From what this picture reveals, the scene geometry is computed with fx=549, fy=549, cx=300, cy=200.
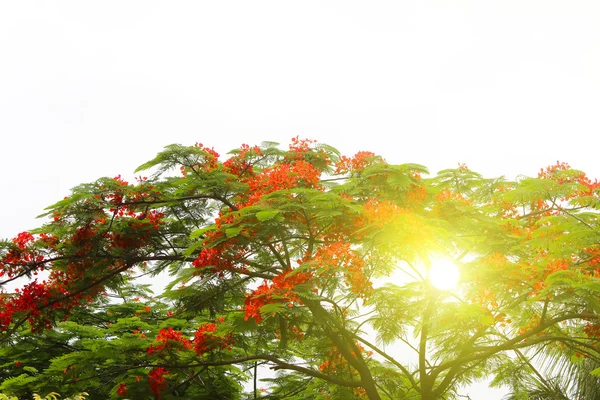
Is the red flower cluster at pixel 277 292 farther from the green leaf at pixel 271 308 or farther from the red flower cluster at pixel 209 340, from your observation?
the red flower cluster at pixel 209 340

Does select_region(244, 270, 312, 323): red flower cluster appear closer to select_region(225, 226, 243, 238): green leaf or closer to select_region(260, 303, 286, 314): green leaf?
select_region(260, 303, 286, 314): green leaf

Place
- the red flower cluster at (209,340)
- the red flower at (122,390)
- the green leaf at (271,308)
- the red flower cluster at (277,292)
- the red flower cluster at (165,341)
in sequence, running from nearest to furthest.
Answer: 1. the green leaf at (271,308)
2. the red flower cluster at (277,292)
3. the red flower cluster at (209,340)
4. the red flower cluster at (165,341)
5. the red flower at (122,390)

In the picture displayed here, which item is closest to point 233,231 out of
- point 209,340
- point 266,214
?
point 266,214

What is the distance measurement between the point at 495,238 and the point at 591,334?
2.40 meters

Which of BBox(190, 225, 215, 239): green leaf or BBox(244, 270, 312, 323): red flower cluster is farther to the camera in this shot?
BBox(190, 225, 215, 239): green leaf

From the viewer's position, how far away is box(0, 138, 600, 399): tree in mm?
7766

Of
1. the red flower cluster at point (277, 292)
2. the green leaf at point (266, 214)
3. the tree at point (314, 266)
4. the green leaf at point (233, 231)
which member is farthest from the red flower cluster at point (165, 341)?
the green leaf at point (266, 214)

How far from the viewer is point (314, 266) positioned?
7738mm

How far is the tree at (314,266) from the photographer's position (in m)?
7.77

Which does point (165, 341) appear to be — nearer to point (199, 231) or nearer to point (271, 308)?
point (199, 231)

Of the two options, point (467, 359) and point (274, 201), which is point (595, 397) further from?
point (274, 201)

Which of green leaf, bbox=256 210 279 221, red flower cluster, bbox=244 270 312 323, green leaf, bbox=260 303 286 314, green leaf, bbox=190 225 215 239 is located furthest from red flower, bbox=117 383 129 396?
green leaf, bbox=256 210 279 221

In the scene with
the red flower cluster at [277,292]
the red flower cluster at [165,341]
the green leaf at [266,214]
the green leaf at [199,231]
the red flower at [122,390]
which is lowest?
the red flower at [122,390]

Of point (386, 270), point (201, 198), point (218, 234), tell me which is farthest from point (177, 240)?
point (386, 270)
